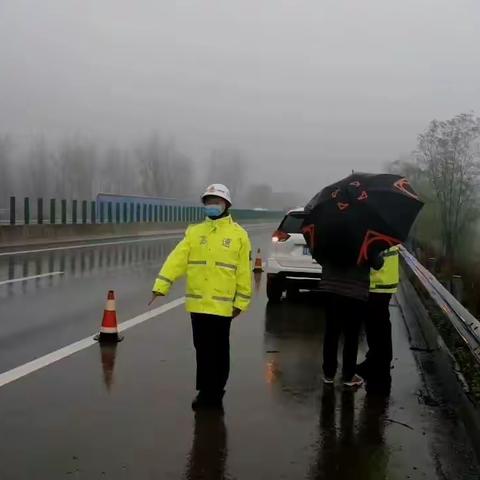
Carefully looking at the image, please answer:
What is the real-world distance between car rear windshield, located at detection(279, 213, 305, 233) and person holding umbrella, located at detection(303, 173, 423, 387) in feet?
17.5

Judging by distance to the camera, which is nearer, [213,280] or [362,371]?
[213,280]

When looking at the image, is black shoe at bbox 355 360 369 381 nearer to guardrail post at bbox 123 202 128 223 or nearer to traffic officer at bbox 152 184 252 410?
traffic officer at bbox 152 184 252 410

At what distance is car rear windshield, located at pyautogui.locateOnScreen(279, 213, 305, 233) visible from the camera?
1113 centimetres

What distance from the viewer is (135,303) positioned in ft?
35.6

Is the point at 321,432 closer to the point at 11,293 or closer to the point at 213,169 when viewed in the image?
the point at 11,293

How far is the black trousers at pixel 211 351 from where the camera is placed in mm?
5285

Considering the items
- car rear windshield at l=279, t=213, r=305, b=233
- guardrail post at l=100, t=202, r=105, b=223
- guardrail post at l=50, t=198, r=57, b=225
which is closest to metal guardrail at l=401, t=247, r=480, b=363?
car rear windshield at l=279, t=213, r=305, b=233

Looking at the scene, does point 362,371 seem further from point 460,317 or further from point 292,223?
point 292,223

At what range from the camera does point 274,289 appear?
1125cm

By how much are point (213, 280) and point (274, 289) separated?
612 cm

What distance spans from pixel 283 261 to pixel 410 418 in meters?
6.01

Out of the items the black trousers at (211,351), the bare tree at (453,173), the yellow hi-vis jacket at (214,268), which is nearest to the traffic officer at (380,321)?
the yellow hi-vis jacket at (214,268)

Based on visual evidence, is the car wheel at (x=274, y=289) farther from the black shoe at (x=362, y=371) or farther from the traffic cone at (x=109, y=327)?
the black shoe at (x=362, y=371)

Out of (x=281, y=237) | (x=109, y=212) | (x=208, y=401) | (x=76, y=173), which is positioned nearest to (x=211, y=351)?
(x=208, y=401)
